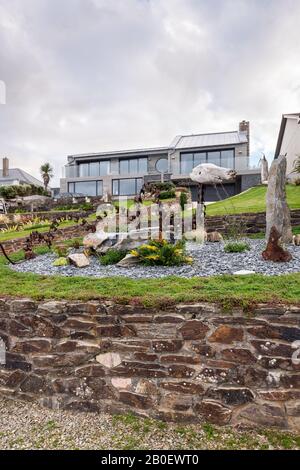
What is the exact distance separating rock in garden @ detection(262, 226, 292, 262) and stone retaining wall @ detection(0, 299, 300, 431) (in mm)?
2242

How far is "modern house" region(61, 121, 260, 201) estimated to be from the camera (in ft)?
83.0

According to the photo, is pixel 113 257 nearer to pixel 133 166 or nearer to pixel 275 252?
pixel 275 252

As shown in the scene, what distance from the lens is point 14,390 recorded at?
3352 mm

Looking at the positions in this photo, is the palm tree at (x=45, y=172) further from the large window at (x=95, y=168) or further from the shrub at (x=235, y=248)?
the shrub at (x=235, y=248)

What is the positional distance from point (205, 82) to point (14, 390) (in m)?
12.2

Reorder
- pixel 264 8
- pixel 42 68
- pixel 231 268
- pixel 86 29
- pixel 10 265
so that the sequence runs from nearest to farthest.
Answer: pixel 231 268 → pixel 10 265 → pixel 264 8 → pixel 86 29 → pixel 42 68

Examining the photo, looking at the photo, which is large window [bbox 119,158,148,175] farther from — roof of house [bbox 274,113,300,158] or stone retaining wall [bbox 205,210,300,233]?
stone retaining wall [bbox 205,210,300,233]

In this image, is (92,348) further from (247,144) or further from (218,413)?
(247,144)

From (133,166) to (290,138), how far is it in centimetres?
1488

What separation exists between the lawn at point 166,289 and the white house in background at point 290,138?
17.2 m

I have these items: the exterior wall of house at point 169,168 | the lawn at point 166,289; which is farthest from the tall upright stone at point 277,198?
the exterior wall of house at point 169,168

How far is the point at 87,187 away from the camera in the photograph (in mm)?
30297

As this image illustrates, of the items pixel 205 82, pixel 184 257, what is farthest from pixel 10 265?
pixel 205 82

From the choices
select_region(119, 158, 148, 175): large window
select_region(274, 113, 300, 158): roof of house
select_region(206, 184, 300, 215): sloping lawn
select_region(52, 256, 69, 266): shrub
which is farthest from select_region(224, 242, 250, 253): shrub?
select_region(119, 158, 148, 175): large window
